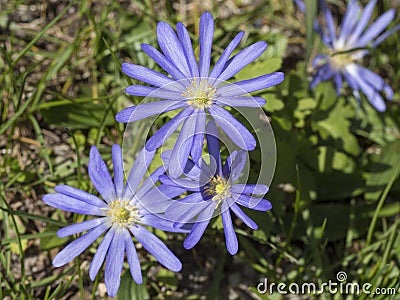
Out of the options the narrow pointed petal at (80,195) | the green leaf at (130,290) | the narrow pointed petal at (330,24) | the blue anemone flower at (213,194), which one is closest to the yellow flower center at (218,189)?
the blue anemone flower at (213,194)

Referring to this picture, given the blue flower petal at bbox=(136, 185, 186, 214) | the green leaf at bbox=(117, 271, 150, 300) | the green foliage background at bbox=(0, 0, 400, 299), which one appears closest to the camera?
the blue flower petal at bbox=(136, 185, 186, 214)

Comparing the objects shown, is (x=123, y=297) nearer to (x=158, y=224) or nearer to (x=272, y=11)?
(x=158, y=224)

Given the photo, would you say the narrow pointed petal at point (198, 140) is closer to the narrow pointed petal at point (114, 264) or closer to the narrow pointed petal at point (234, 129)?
the narrow pointed petal at point (234, 129)

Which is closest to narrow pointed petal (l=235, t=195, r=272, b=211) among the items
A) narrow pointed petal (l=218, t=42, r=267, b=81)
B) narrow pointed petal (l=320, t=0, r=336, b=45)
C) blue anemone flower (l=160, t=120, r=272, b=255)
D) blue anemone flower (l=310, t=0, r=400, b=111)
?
blue anemone flower (l=160, t=120, r=272, b=255)

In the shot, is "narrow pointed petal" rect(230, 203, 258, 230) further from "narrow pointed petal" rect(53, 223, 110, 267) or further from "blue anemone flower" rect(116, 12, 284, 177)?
"narrow pointed petal" rect(53, 223, 110, 267)

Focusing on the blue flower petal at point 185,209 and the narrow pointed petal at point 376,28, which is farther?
the narrow pointed petal at point 376,28

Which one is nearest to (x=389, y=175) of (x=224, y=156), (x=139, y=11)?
(x=224, y=156)

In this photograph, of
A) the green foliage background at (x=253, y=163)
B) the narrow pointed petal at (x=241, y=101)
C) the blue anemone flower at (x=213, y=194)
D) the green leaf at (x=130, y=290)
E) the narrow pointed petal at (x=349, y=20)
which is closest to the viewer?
the narrow pointed petal at (x=241, y=101)
